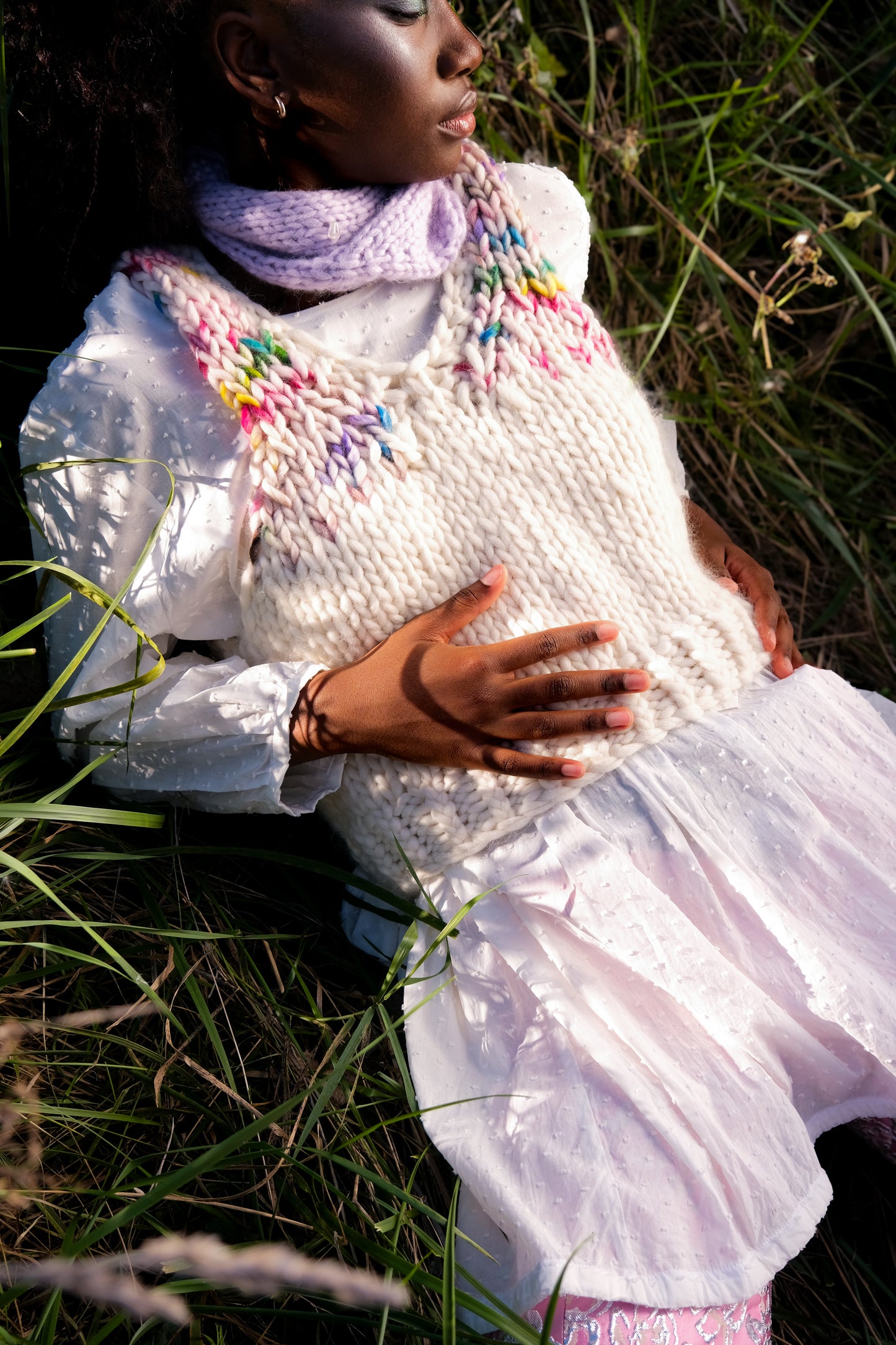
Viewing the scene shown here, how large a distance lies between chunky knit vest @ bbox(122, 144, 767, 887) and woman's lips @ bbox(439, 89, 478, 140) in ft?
0.30

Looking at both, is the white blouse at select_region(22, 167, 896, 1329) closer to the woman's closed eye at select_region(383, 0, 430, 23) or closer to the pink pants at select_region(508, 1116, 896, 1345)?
the pink pants at select_region(508, 1116, 896, 1345)

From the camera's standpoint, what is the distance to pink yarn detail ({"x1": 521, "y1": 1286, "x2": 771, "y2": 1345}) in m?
1.06

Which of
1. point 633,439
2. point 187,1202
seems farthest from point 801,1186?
point 633,439

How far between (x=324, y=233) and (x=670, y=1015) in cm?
101

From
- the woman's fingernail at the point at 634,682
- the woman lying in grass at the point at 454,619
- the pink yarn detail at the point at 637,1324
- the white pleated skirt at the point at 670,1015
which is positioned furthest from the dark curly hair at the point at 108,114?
the pink yarn detail at the point at 637,1324

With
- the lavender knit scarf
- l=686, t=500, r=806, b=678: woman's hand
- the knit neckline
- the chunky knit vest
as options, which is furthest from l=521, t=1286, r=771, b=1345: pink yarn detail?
the lavender knit scarf

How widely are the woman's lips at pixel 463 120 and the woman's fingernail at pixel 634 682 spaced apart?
702 millimetres

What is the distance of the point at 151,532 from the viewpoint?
4.23 ft

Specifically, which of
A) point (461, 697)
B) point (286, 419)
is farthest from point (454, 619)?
point (286, 419)

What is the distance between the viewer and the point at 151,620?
1.29m

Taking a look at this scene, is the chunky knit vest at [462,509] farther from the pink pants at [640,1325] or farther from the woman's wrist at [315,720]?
the pink pants at [640,1325]

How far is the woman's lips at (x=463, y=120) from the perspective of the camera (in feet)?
4.13

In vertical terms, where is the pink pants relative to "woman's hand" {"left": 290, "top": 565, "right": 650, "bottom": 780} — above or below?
below

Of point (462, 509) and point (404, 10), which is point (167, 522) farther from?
point (404, 10)
